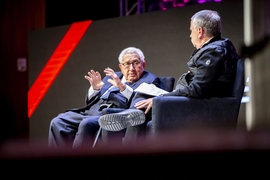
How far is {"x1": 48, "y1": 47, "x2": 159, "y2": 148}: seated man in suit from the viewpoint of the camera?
2158mm

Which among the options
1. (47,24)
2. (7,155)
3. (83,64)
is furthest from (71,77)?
(7,155)

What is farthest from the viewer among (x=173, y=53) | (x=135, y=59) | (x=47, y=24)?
(x=47, y=24)

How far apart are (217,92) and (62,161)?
1.57m

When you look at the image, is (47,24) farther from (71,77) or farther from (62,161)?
(62,161)

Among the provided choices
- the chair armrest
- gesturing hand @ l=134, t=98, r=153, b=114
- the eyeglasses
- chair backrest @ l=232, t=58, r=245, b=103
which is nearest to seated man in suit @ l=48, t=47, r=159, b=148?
the eyeglasses

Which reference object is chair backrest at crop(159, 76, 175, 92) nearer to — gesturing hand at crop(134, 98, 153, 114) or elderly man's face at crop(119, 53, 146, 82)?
elderly man's face at crop(119, 53, 146, 82)

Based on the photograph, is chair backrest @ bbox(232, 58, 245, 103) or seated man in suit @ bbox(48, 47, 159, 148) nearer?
chair backrest @ bbox(232, 58, 245, 103)

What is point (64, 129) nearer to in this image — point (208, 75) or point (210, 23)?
point (208, 75)

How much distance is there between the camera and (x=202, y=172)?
0.44 metres

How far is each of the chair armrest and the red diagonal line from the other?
1.96 m

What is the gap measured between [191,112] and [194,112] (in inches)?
0.6

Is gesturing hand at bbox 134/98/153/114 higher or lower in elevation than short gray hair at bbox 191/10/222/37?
lower

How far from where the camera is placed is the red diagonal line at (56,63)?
142 inches

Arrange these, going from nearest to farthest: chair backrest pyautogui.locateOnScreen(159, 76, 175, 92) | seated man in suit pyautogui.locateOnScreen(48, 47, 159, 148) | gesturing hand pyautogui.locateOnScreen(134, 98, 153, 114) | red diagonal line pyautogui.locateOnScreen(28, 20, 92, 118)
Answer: gesturing hand pyautogui.locateOnScreen(134, 98, 153, 114) < seated man in suit pyautogui.locateOnScreen(48, 47, 159, 148) < chair backrest pyautogui.locateOnScreen(159, 76, 175, 92) < red diagonal line pyautogui.locateOnScreen(28, 20, 92, 118)
